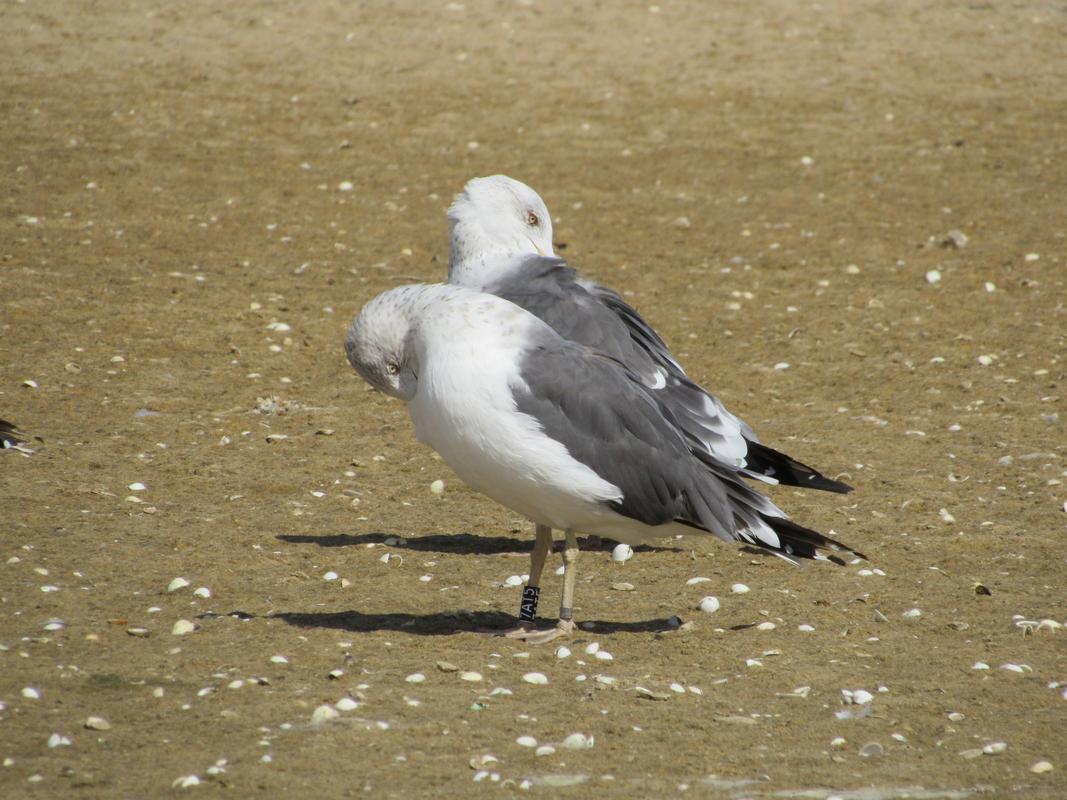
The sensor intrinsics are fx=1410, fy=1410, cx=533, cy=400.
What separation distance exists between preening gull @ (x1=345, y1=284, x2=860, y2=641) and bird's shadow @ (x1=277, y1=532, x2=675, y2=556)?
1.07m

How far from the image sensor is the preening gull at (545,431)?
16.1ft

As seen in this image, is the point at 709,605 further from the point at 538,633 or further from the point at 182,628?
the point at 182,628

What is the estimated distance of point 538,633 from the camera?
5195 mm

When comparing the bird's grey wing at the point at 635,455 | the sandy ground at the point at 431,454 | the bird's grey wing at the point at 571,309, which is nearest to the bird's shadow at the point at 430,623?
the sandy ground at the point at 431,454

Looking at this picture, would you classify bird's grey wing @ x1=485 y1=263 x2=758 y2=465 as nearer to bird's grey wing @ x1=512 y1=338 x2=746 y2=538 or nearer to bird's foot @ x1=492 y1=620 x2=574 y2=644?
bird's grey wing @ x1=512 y1=338 x2=746 y2=538

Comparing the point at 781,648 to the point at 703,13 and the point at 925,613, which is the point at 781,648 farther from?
the point at 703,13

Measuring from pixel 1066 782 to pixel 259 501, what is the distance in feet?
13.1

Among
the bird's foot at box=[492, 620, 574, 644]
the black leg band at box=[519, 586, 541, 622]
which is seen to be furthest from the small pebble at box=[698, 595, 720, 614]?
the black leg band at box=[519, 586, 541, 622]

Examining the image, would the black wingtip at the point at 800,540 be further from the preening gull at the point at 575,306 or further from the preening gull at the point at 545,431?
the preening gull at the point at 575,306

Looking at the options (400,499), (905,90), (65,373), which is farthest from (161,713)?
(905,90)

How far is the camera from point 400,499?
22.9 feet

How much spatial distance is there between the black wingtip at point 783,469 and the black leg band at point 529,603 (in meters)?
1.19

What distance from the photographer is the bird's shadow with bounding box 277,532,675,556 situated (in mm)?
6344

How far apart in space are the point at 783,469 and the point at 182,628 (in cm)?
253
